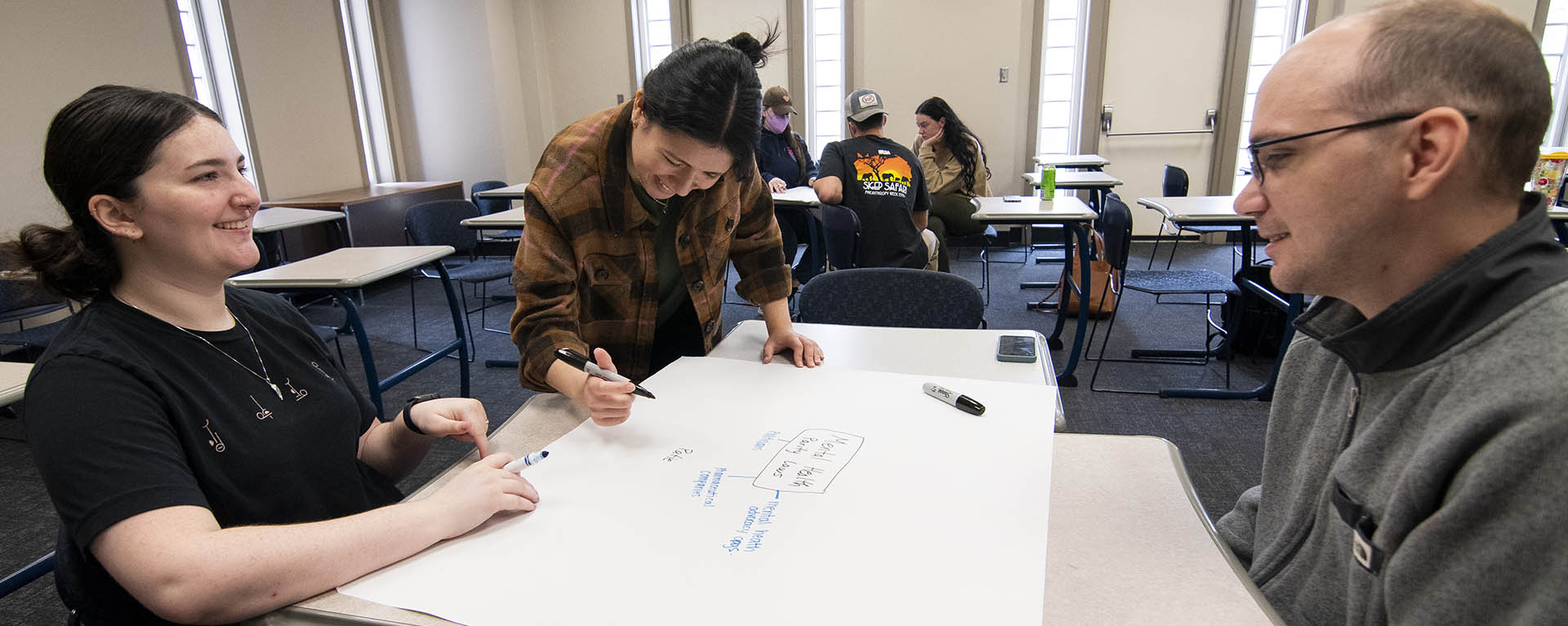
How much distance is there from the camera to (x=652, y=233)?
1426 mm

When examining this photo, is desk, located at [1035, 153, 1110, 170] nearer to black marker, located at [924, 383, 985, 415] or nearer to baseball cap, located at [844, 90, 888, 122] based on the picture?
baseball cap, located at [844, 90, 888, 122]

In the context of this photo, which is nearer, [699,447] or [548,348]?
[699,447]

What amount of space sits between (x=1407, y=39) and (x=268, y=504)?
1.34 metres

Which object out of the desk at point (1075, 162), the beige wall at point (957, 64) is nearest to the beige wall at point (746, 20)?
the beige wall at point (957, 64)

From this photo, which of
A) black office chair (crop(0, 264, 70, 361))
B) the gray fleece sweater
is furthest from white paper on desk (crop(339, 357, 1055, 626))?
black office chair (crop(0, 264, 70, 361))

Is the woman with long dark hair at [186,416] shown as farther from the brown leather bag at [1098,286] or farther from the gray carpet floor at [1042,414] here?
the brown leather bag at [1098,286]

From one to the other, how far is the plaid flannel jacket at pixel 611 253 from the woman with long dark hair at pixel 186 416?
0.69 feet

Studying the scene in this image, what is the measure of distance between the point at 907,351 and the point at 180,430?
1177mm

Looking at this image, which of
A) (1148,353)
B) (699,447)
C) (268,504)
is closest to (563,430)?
(699,447)

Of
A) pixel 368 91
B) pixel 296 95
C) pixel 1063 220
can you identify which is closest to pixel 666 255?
pixel 1063 220

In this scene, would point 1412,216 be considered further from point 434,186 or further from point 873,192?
point 434,186

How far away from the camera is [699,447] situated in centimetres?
105

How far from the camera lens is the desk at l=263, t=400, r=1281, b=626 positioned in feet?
2.39

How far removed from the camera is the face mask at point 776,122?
4.68 meters
